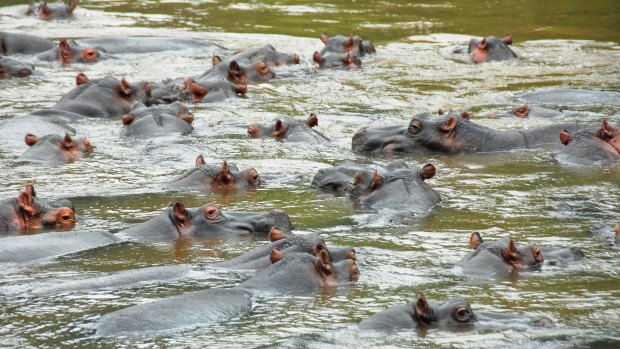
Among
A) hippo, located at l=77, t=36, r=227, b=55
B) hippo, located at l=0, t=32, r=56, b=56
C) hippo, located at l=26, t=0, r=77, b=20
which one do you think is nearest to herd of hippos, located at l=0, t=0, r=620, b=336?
hippo, located at l=0, t=32, r=56, b=56

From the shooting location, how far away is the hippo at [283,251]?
22.4 ft

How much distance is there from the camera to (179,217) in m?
7.84

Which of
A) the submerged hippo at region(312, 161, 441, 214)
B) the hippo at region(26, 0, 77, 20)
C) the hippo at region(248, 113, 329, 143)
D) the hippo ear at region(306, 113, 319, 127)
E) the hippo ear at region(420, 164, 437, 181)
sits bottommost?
the hippo at region(26, 0, 77, 20)

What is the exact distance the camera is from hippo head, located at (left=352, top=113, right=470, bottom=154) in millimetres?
10578

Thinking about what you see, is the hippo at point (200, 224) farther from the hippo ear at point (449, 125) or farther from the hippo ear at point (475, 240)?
the hippo ear at point (449, 125)

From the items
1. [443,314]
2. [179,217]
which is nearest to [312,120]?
[179,217]

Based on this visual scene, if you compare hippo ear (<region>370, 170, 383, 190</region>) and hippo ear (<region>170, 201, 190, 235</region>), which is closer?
hippo ear (<region>170, 201, 190, 235</region>)

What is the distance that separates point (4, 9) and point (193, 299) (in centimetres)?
1520

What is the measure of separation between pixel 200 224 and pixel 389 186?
1494mm

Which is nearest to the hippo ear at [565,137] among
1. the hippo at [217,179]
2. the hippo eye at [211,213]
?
the hippo at [217,179]

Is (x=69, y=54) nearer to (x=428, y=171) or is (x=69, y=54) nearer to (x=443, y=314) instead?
(x=428, y=171)

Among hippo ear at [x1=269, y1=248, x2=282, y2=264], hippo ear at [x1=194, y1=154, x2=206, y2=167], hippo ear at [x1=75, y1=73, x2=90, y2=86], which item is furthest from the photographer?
hippo ear at [x1=75, y1=73, x2=90, y2=86]

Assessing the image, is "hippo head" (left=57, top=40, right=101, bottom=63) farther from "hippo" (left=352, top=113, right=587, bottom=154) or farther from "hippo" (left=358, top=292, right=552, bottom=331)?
"hippo" (left=358, top=292, right=552, bottom=331)

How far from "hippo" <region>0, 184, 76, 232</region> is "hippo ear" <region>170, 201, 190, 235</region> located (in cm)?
75
